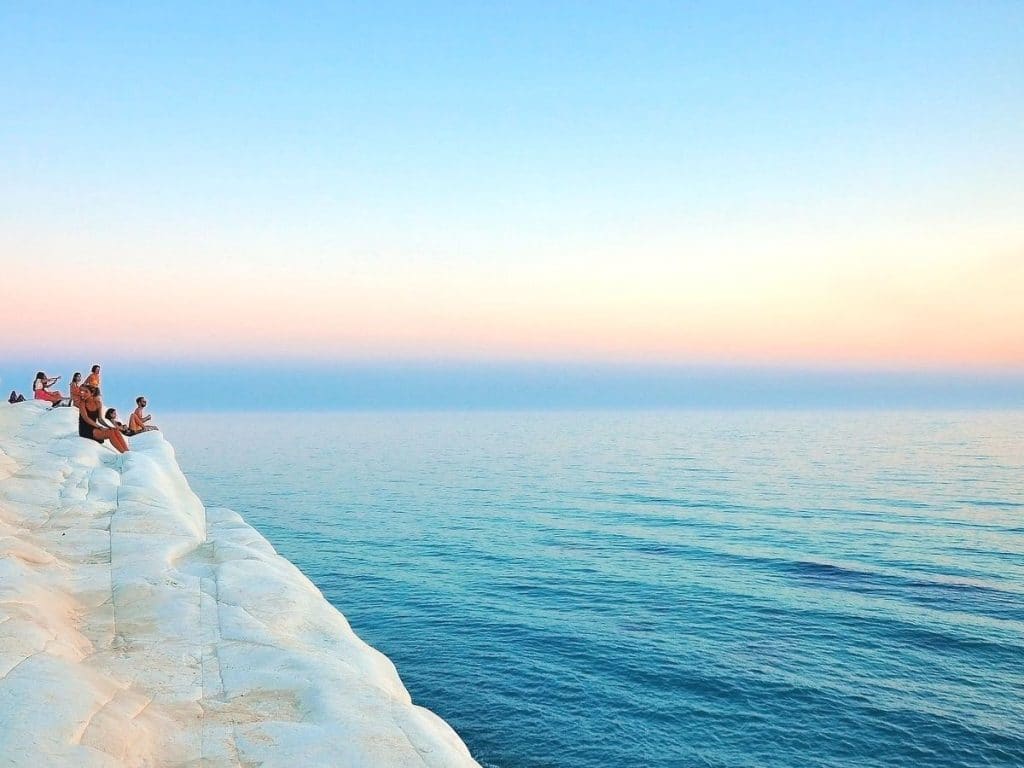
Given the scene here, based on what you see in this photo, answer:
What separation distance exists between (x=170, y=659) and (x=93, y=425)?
21.4m

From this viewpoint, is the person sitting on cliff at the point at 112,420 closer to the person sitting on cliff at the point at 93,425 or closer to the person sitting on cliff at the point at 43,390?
the person sitting on cliff at the point at 93,425

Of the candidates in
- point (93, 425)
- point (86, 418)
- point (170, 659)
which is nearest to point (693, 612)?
point (170, 659)

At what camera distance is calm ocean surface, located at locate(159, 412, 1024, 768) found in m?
18.7

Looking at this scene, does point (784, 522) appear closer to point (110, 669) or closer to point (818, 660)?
point (818, 660)

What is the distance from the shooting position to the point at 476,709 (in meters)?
20.7

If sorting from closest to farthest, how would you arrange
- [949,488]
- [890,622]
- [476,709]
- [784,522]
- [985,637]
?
[476,709]
[985,637]
[890,622]
[784,522]
[949,488]

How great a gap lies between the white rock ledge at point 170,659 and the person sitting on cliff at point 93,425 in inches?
365

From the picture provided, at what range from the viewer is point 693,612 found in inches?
1124

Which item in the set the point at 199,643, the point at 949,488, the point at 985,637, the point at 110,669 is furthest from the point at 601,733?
the point at 949,488

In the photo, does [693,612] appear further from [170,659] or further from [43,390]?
[43,390]

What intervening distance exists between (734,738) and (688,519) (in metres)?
33.6

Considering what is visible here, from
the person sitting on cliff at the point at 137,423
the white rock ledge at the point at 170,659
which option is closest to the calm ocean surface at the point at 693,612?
the white rock ledge at the point at 170,659

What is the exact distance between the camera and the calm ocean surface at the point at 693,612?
18.7m

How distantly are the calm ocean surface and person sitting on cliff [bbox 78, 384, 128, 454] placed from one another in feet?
40.5
